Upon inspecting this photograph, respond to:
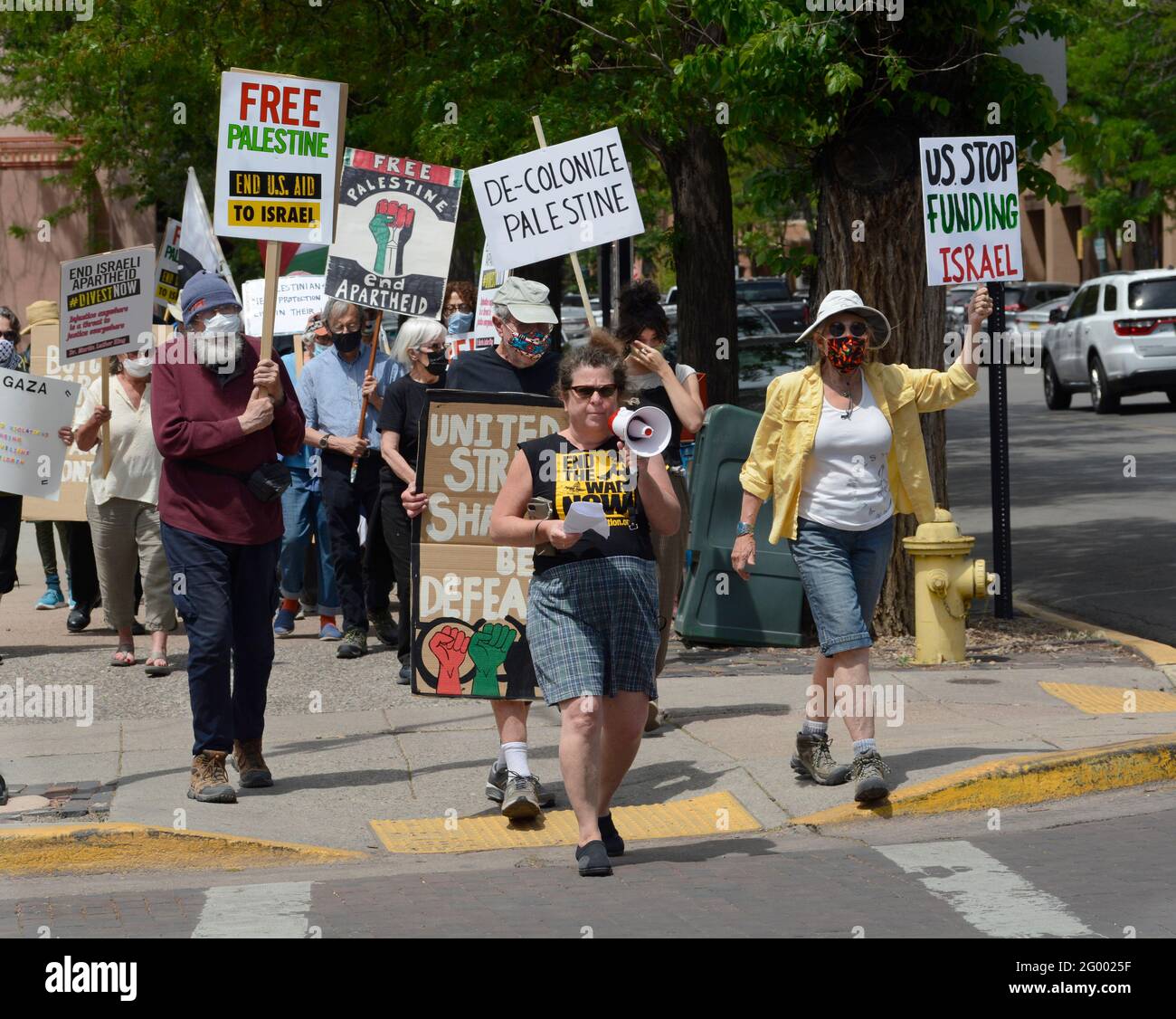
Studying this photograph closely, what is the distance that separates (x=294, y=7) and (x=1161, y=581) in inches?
391

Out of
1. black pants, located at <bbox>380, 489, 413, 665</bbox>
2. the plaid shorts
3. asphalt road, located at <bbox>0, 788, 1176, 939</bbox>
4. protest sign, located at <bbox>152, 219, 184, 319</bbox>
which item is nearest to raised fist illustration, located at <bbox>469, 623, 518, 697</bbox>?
asphalt road, located at <bbox>0, 788, 1176, 939</bbox>

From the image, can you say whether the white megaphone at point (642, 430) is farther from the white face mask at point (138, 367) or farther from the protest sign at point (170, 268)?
the protest sign at point (170, 268)

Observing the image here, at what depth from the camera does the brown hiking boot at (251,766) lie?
784 cm

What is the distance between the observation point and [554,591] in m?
6.50

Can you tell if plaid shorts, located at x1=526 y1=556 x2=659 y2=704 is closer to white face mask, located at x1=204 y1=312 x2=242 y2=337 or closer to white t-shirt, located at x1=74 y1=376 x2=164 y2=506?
white face mask, located at x1=204 y1=312 x2=242 y2=337

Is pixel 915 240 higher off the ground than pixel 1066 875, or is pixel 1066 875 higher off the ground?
pixel 915 240

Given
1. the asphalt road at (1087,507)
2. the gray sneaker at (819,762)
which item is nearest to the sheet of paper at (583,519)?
the gray sneaker at (819,762)

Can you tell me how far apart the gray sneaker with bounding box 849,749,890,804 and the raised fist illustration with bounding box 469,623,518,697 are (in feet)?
4.74

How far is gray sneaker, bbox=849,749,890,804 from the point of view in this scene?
7.06 metres

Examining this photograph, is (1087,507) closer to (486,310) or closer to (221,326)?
(486,310)

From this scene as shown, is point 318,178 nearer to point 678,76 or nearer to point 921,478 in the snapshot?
point 921,478

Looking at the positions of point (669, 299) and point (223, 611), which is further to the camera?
point (669, 299)

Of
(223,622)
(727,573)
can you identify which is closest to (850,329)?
(223,622)
